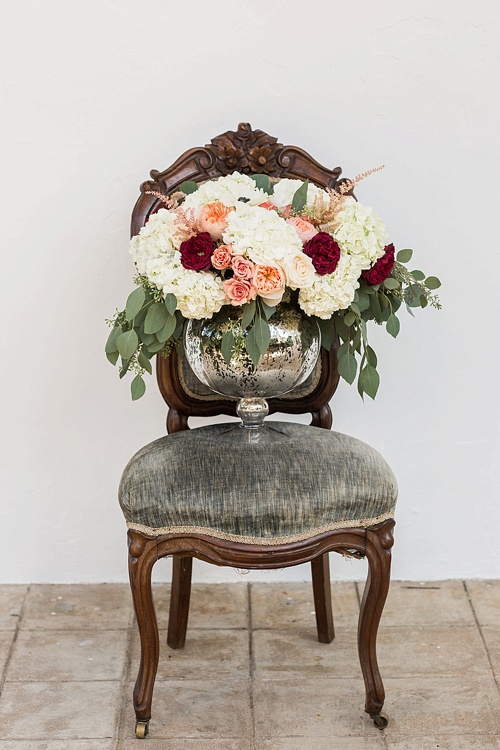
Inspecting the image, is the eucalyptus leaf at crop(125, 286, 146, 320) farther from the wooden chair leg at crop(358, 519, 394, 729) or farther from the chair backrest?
the wooden chair leg at crop(358, 519, 394, 729)

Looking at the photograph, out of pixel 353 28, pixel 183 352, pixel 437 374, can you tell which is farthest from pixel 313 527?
pixel 353 28

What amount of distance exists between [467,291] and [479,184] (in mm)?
283

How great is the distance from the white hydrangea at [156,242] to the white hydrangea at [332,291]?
0.29m

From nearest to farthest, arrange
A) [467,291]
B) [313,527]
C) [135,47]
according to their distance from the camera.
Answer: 1. [313,527]
2. [135,47]
3. [467,291]

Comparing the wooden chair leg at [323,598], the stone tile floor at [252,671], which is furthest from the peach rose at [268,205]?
the stone tile floor at [252,671]

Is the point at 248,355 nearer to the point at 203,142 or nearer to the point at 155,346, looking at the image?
the point at 155,346

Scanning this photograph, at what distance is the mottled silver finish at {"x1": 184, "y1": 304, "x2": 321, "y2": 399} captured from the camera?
1895mm

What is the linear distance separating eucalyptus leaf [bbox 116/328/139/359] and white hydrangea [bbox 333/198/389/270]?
1.50 ft

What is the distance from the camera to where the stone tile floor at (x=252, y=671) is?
202 centimetres

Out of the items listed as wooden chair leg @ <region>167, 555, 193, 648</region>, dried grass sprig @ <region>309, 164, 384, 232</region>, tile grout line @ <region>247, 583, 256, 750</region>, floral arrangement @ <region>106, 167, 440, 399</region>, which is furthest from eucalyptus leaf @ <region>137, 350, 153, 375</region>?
tile grout line @ <region>247, 583, 256, 750</region>

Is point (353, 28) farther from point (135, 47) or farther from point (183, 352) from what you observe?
point (183, 352)

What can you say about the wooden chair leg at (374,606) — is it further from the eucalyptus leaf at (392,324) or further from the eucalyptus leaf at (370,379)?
the eucalyptus leaf at (392,324)

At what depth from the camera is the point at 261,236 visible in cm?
179

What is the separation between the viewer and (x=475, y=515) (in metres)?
2.67
